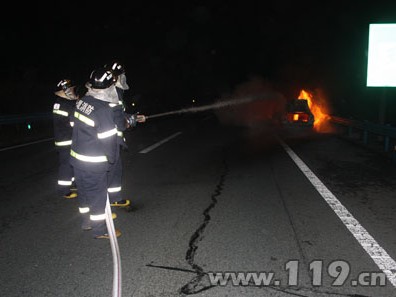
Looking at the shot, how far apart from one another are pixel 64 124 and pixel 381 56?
12.4 m

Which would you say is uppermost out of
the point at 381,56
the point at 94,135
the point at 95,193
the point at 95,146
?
the point at 381,56

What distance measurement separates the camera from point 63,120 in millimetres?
6133

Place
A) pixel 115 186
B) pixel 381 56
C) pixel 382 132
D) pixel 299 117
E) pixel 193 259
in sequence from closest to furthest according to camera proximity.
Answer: pixel 193 259 < pixel 115 186 < pixel 382 132 < pixel 381 56 < pixel 299 117

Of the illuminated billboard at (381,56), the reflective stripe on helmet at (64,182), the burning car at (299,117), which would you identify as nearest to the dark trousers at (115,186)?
the reflective stripe on helmet at (64,182)

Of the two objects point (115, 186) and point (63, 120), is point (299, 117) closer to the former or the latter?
point (63, 120)

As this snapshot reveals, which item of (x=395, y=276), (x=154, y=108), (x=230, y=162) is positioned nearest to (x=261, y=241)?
(x=395, y=276)

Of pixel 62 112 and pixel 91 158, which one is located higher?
pixel 62 112

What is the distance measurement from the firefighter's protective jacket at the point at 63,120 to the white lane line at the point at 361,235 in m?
4.29

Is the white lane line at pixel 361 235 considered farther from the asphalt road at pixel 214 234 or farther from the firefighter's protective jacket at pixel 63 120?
the firefighter's protective jacket at pixel 63 120

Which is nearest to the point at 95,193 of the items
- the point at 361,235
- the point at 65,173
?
the point at 65,173

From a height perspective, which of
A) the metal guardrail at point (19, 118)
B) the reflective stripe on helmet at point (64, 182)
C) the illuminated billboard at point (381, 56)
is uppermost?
the illuminated billboard at point (381, 56)

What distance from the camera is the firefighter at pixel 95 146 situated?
429 cm

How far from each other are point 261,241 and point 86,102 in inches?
101

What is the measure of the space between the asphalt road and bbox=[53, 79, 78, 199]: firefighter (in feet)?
1.13
